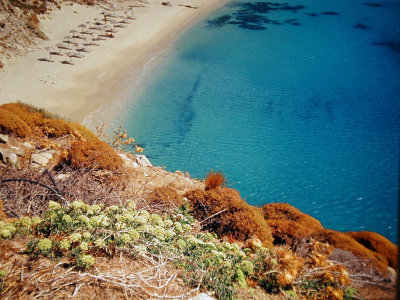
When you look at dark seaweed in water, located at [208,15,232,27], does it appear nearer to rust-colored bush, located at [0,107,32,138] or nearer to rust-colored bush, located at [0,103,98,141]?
rust-colored bush, located at [0,103,98,141]

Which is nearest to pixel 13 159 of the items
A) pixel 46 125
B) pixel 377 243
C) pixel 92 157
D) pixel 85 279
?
pixel 92 157

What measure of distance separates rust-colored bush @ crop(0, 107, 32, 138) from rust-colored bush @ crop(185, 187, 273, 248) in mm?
4942

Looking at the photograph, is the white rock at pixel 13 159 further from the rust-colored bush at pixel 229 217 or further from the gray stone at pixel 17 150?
→ the rust-colored bush at pixel 229 217

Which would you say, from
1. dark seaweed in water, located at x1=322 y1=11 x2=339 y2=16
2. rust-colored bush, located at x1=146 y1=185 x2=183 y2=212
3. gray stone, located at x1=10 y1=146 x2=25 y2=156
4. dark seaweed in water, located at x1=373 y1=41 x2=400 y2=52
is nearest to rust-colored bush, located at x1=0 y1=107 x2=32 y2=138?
gray stone, located at x1=10 y1=146 x2=25 y2=156

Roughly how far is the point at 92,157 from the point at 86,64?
13624 mm

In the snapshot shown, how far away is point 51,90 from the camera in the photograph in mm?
14695

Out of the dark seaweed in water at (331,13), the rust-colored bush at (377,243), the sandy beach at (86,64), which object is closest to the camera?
the rust-colored bush at (377,243)

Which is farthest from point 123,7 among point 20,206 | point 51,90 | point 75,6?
point 20,206

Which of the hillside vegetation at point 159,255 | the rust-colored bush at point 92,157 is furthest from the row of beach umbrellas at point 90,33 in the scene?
the hillside vegetation at point 159,255

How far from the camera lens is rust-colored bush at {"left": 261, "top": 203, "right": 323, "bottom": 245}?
511cm

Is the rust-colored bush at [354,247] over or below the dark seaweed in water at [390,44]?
over

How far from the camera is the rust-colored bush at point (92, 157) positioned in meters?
6.22

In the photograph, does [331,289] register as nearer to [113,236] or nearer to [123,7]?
[113,236]

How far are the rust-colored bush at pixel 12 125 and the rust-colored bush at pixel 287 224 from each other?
21.1 feet
